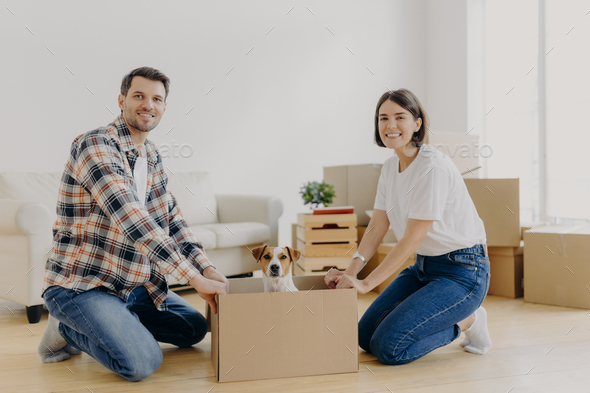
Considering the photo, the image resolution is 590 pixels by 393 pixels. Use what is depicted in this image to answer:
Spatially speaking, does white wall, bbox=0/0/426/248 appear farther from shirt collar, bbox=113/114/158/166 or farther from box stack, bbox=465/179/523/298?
shirt collar, bbox=113/114/158/166

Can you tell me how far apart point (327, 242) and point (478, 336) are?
4.32 feet

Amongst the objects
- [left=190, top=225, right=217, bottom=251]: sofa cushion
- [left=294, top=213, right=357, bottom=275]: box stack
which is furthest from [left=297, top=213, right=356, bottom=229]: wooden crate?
[left=190, top=225, right=217, bottom=251]: sofa cushion

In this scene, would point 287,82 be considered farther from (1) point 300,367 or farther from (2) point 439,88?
(1) point 300,367

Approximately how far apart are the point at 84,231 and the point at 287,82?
3208 mm

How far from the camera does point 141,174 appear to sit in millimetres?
1744

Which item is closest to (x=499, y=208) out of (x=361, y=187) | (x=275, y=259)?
(x=361, y=187)

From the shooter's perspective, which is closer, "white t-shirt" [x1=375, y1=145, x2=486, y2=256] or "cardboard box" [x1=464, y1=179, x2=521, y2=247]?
"white t-shirt" [x1=375, y1=145, x2=486, y2=256]

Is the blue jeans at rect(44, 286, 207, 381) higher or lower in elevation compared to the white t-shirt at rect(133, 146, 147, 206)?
lower

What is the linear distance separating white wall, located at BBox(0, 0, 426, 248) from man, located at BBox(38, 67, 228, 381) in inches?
86.8

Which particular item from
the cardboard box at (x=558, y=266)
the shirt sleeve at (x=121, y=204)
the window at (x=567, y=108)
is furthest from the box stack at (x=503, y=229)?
the shirt sleeve at (x=121, y=204)

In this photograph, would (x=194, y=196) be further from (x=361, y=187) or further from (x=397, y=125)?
(x=397, y=125)

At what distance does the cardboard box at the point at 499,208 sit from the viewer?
2828 mm

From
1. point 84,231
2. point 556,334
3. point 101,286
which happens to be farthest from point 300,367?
point 556,334

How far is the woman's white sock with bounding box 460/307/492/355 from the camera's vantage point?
6.07 ft
